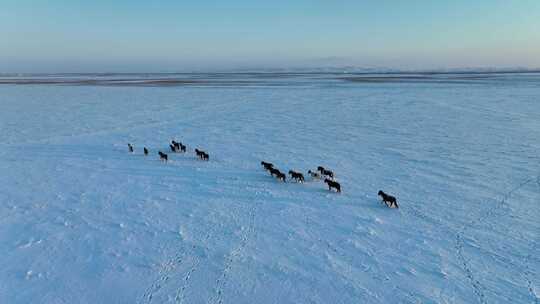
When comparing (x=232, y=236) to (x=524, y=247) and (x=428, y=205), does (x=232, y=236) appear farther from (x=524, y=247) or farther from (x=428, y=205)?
(x=524, y=247)

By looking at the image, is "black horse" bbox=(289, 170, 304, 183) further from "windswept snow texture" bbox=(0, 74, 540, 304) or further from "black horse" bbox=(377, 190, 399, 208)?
"black horse" bbox=(377, 190, 399, 208)

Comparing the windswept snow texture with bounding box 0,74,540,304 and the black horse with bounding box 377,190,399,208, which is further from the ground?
the black horse with bounding box 377,190,399,208

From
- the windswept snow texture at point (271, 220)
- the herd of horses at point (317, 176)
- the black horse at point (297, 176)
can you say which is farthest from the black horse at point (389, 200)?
the black horse at point (297, 176)

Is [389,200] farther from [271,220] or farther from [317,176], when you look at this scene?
[271,220]

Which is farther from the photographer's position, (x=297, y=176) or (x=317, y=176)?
(x=317, y=176)

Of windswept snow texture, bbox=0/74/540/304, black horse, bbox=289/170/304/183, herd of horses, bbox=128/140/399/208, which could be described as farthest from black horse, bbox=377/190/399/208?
black horse, bbox=289/170/304/183

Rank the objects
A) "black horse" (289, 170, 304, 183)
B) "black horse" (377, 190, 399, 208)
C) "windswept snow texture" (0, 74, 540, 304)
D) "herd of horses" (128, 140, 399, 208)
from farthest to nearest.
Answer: "black horse" (289, 170, 304, 183), "herd of horses" (128, 140, 399, 208), "black horse" (377, 190, 399, 208), "windswept snow texture" (0, 74, 540, 304)

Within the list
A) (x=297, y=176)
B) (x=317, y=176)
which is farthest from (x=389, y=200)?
(x=297, y=176)

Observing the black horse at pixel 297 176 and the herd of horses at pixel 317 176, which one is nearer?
the herd of horses at pixel 317 176

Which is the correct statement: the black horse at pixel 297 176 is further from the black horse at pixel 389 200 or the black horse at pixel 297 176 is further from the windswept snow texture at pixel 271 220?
the black horse at pixel 389 200

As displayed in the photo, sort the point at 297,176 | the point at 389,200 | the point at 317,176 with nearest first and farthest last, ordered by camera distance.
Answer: the point at 389,200
the point at 297,176
the point at 317,176
